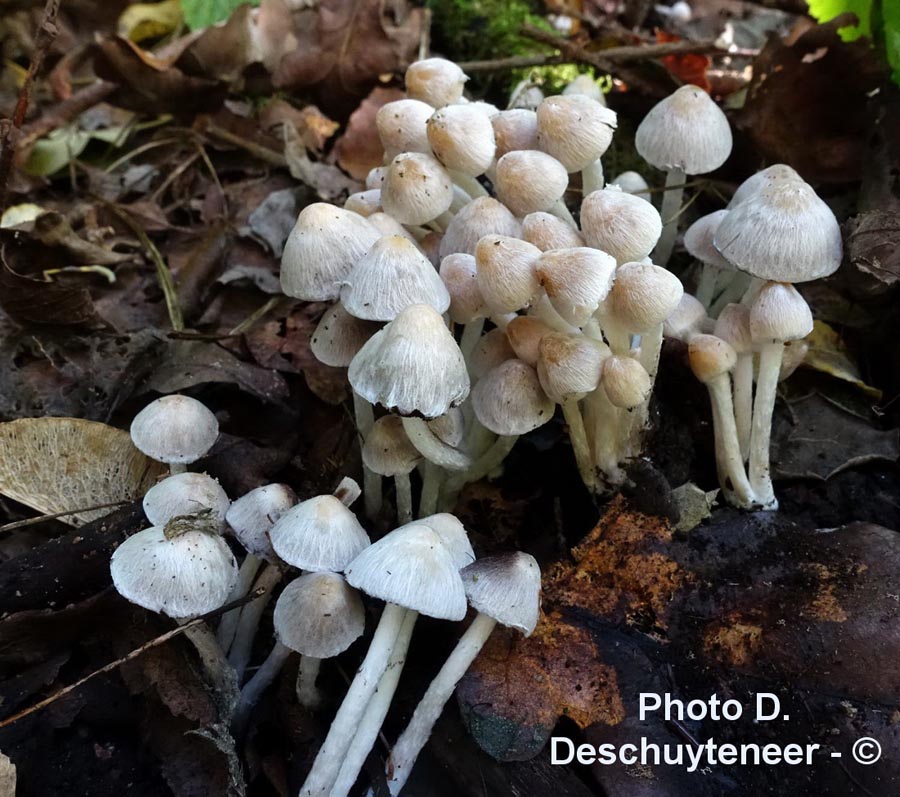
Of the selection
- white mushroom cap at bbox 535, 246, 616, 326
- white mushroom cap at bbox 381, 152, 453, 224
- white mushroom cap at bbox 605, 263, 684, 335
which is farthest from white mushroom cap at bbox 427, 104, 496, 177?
white mushroom cap at bbox 605, 263, 684, 335

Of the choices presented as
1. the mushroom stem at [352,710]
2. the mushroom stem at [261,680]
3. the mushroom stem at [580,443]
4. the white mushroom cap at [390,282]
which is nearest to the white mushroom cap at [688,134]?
the mushroom stem at [580,443]

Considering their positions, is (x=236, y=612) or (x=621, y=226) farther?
(x=236, y=612)

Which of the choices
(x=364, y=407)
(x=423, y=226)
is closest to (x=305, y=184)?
(x=423, y=226)

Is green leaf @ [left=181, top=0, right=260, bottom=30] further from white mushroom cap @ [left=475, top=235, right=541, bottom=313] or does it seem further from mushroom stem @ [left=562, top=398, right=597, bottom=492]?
mushroom stem @ [left=562, top=398, right=597, bottom=492]

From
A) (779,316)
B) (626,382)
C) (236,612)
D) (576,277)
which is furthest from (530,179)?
(236,612)

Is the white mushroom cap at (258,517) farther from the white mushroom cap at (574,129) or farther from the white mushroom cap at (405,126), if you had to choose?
the white mushroom cap at (574,129)

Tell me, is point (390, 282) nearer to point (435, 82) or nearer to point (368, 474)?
point (368, 474)
